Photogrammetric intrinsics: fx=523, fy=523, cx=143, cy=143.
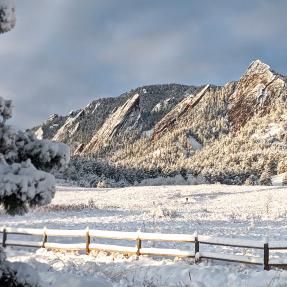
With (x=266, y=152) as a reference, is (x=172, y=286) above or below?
below

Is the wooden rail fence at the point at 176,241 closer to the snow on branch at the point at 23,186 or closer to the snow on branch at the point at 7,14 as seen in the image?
the snow on branch at the point at 23,186

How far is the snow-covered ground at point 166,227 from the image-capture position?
14.8m

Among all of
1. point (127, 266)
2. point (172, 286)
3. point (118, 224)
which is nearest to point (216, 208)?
point (118, 224)

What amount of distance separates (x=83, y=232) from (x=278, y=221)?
52.8 ft

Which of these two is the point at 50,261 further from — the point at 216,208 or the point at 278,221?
the point at 216,208

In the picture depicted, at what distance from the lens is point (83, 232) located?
831 inches

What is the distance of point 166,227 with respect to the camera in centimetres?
2812

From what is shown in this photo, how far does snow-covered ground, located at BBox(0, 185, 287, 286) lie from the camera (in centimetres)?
1481

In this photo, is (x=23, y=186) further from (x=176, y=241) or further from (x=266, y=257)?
(x=176, y=241)

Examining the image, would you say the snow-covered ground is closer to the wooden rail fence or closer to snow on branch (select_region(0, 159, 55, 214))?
the wooden rail fence

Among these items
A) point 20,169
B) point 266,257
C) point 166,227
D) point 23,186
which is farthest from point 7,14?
point 166,227

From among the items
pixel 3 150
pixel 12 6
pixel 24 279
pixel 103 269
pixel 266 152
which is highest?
pixel 266 152

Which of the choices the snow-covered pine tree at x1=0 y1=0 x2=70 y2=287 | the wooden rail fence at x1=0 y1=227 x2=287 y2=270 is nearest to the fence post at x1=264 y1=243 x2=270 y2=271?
the wooden rail fence at x1=0 y1=227 x2=287 y2=270

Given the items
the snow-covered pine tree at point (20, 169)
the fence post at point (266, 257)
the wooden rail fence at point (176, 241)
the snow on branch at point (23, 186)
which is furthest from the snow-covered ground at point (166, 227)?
the snow on branch at point (23, 186)
